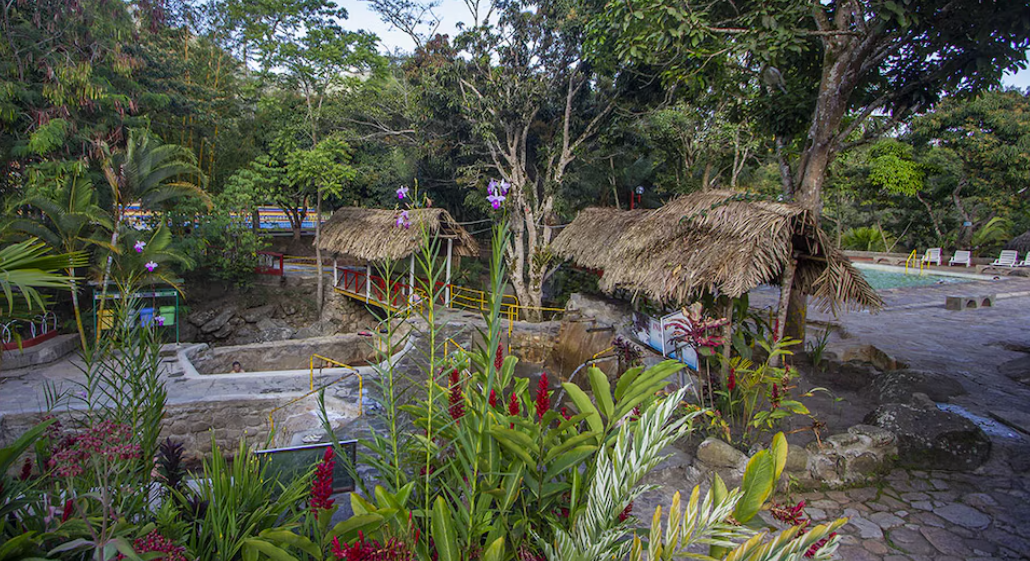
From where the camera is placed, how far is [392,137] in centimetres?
1511

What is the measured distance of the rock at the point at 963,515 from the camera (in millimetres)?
3521

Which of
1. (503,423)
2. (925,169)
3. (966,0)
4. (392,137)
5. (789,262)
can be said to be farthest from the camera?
(925,169)

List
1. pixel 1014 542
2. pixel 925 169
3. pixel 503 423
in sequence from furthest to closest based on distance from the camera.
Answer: pixel 925 169, pixel 1014 542, pixel 503 423

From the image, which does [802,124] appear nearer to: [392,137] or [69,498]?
[69,498]

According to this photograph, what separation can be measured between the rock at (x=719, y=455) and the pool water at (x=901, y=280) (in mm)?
13880

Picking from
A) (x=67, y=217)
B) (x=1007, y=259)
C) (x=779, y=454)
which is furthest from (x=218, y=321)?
(x=1007, y=259)

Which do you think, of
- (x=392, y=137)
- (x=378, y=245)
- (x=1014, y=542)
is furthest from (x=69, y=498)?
(x=392, y=137)

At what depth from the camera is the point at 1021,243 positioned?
60.4 feet

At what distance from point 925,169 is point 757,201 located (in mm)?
17646

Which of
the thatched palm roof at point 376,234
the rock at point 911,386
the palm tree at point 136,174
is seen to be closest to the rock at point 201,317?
the thatched palm roof at point 376,234

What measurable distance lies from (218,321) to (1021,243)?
87.7 feet

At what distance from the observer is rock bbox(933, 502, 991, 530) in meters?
3.52

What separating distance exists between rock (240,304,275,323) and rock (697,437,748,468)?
13.9 metres

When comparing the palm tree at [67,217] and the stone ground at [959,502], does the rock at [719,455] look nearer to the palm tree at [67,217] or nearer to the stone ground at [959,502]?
the stone ground at [959,502]
